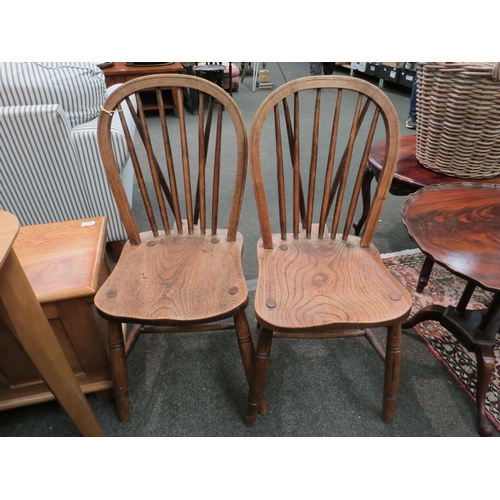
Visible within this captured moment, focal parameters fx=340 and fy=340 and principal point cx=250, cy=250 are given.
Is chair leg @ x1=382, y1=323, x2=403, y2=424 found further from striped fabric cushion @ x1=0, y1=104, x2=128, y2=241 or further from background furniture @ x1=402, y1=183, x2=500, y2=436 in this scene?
striped fabric cushion @ x1=0, y1=104, x2=128, y2=241

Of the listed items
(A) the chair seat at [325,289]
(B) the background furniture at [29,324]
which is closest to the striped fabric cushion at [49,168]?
(B) the background furniture at [29,324]

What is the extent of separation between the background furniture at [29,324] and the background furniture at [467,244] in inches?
36.1

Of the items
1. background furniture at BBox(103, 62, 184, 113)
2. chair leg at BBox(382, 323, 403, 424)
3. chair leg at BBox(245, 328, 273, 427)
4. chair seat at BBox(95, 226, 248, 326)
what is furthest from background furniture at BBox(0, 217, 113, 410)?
background furniture at BBox(103, 62, 184, 113)

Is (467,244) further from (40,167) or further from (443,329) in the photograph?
(40,167)

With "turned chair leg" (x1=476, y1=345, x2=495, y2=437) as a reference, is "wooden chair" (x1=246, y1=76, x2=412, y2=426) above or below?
above

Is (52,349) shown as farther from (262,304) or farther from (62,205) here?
(62,205)

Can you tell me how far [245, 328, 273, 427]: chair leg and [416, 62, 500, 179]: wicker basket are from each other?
0.92m

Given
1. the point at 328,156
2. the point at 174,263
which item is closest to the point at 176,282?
the point at 174,263

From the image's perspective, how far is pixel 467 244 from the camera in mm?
887

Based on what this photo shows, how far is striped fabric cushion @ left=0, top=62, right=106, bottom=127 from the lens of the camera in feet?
4.15

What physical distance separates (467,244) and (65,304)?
1.08 metres

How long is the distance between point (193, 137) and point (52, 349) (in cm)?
288

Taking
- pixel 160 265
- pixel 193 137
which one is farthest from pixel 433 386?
pixel 193 137

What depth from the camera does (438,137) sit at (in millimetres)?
1223
